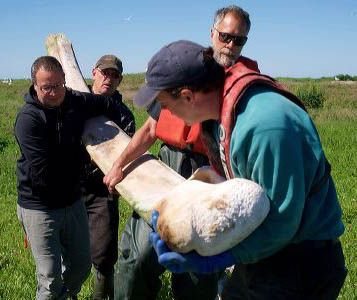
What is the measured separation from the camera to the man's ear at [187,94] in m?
2.28

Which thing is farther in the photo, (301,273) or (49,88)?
(49,88)

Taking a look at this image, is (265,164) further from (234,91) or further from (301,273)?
(301,273)

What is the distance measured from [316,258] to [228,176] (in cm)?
52

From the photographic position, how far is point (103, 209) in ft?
15.8

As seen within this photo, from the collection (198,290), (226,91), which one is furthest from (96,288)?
(226,91)

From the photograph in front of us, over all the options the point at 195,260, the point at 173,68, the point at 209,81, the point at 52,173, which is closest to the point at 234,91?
the point at 209,81

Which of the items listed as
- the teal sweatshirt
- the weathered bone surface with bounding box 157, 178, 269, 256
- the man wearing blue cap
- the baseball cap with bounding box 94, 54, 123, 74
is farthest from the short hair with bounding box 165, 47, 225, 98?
the baseball cap with bounding box 94, 54, 123, 74

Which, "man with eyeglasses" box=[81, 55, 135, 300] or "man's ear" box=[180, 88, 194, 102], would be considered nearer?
"man's ear" box=[180, 88, 194, 102]

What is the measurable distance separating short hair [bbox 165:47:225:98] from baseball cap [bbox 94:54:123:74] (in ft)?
8.44

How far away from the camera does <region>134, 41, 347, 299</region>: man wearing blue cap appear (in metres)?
2.12

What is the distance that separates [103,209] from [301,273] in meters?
2.63

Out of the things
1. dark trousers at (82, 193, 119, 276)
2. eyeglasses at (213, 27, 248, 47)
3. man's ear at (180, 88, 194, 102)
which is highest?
man's ear at (180, 88, 194, 102)

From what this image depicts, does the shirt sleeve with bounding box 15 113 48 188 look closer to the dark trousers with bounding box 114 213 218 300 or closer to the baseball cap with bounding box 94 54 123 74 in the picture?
the dark trousers with bounding box 114 213 218 300

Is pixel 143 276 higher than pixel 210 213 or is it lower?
lower
